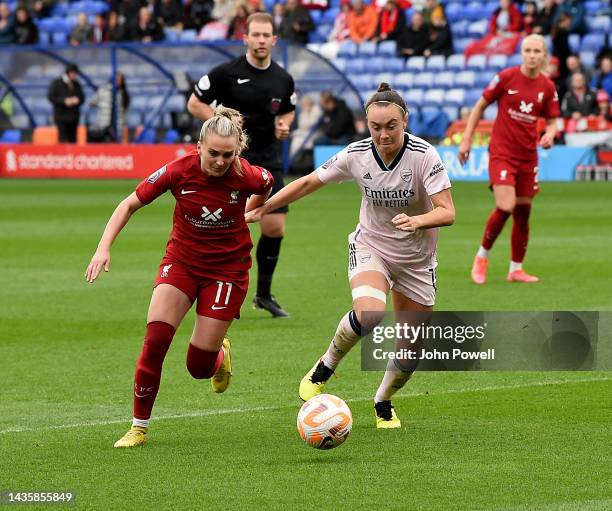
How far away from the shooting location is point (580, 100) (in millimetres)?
27688

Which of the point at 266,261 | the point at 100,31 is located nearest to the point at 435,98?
the point at 100,31

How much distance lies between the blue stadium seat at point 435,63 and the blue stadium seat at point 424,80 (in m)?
0.17

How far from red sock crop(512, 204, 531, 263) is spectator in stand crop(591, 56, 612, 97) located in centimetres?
1516

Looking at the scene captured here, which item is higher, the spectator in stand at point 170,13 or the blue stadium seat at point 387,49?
the blue stadium seat at point 387,49

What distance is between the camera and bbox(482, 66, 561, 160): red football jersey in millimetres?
13469

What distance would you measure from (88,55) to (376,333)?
25.1 m

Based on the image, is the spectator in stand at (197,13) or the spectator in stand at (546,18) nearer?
the spectator in stand at (546,18)

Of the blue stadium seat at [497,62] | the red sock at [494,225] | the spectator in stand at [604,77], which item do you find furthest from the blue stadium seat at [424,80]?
the red sock at [494,225]

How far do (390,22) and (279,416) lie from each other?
25301 mm

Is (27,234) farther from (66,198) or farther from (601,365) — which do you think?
(601,365)

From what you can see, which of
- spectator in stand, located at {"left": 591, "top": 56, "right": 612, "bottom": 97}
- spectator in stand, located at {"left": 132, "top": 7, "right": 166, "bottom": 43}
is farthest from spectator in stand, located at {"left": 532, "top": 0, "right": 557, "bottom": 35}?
spectator in stand, located at {"left": 132, "top": 7, "right": 166, "bottom": 43}

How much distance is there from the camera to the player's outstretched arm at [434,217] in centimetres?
692

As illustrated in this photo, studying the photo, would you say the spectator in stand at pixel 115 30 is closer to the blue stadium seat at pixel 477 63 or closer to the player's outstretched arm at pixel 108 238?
the blue stadium seat at pixel 477 63

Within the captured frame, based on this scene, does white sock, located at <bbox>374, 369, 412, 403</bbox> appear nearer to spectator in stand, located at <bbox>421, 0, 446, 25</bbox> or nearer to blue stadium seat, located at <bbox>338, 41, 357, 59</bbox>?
spectator in stand, located at <bbox>421, 0, 446, 25</bbox>
